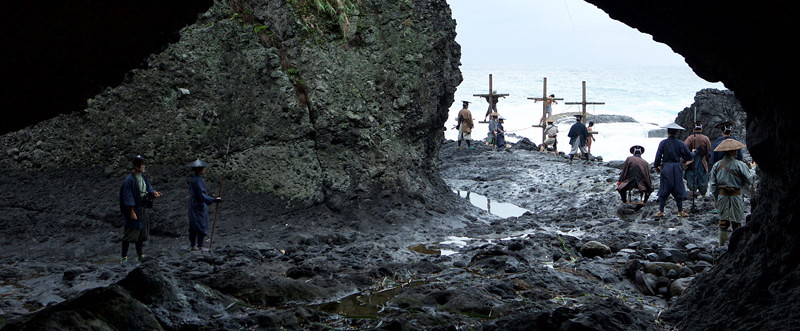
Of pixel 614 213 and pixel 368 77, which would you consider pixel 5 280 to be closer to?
pixel 368 77

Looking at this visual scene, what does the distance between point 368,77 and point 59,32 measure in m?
8.60

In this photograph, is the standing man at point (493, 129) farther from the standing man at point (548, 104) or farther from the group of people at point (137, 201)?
the group of people at point (137, 201)

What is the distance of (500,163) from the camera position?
2325 centimetres

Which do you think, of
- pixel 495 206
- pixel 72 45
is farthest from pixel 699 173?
pixel 72 45

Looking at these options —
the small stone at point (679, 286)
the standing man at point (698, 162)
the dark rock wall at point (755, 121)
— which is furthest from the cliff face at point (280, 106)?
the dark rock wall at point (755, 121)

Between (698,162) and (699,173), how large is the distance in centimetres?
25

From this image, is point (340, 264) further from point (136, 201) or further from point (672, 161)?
point (672, 161)

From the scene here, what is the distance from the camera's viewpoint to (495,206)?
697 inches

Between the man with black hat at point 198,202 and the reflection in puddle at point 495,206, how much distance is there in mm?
7766

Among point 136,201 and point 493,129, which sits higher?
point 493,129

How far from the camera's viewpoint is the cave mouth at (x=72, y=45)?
16.5 feet

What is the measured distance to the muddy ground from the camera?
239 inches

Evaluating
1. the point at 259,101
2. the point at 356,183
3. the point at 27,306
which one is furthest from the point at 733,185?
the point at 27,306

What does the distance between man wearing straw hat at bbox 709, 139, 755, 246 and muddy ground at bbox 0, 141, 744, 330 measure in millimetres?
567
